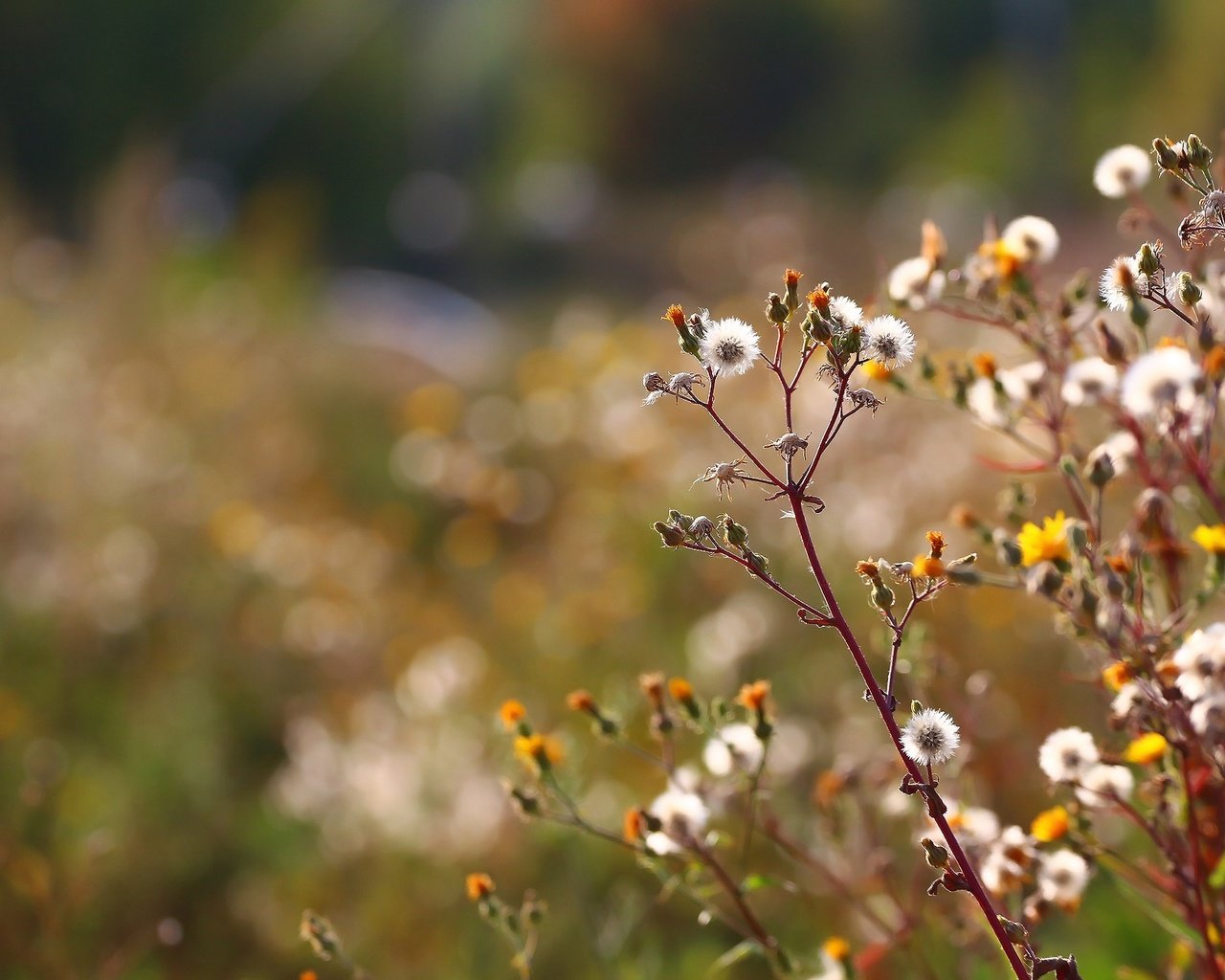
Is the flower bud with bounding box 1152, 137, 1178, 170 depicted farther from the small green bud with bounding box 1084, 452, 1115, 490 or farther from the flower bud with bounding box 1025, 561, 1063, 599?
the flower bud with bounding box 1025, 561, 1063, 599

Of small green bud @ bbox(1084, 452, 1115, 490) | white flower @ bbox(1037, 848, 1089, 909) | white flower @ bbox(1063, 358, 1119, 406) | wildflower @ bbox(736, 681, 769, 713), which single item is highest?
white flower @ bbox(1063, 358, 1119, 406)

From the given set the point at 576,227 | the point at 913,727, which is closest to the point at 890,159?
the point at 576,227

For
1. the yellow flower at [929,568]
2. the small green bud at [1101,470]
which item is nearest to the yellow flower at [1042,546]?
the small green bud at [1101,470]

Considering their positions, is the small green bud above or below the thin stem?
above

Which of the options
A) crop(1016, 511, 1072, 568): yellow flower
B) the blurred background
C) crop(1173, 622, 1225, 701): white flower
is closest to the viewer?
crop(1173, 622, 1225, 701): white flower

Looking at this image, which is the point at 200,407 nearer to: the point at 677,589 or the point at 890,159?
the point at 677,589

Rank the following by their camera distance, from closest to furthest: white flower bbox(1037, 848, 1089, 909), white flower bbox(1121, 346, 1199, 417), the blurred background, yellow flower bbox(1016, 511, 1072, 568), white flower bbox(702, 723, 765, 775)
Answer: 1. white flower bbox(1121, 346, 1199, 417)
2. yellow flower bbox(1016, 511, 1072, 568)
3. white flower bbox(1037, 848, 1089, 909)
4. white flower bbox(702, 723, 765, 775)
5. the blurred background

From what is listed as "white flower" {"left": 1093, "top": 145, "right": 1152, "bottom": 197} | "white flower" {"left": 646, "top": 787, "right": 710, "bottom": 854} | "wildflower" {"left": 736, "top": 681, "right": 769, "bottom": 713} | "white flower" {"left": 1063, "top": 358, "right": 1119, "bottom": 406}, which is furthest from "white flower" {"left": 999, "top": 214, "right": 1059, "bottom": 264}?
"white flower" {"left": 646, "top": 787, "right": 710, "bottom": 854}
